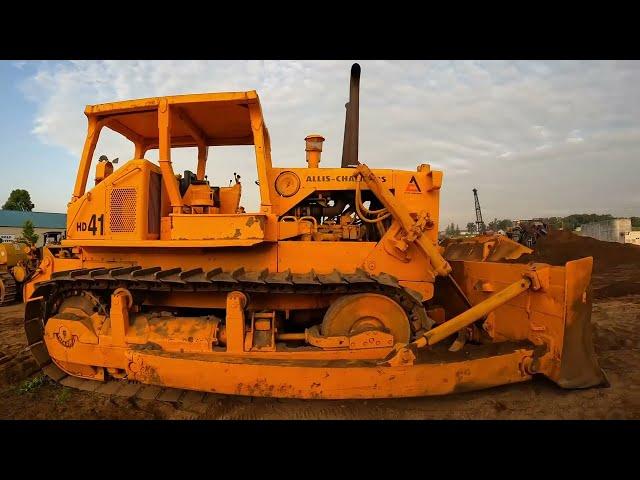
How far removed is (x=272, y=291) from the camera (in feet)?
12.5

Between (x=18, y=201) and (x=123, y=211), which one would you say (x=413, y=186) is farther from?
(x=18, y=201)

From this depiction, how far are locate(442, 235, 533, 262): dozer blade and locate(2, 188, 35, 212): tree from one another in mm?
67449

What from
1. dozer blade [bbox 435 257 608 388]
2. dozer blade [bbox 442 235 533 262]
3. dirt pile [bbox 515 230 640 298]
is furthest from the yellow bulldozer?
dirt pile [bbox 515 230 640 298]

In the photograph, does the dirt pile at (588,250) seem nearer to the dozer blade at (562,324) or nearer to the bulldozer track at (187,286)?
the dozer blade at (562,324)

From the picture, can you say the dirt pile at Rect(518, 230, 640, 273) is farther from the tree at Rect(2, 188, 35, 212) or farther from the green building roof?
the tree at Rect(2, 188, 35, 212)

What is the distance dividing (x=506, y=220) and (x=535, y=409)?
52.2m

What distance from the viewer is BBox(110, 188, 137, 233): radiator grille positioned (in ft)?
13.6

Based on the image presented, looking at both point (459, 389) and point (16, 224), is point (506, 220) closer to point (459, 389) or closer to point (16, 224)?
point (459, 389)

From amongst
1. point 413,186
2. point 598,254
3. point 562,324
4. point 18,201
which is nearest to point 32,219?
point 18,201

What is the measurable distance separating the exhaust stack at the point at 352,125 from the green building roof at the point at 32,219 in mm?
41435

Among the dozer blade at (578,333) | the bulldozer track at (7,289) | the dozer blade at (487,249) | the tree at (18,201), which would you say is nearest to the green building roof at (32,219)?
the tree at (18,201)

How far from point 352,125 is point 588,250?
Answer: 15862 millimetres

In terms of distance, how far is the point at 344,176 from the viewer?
15.6 feet
